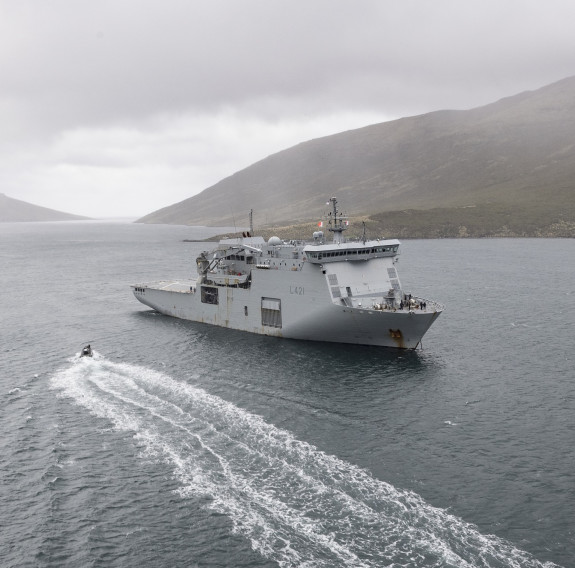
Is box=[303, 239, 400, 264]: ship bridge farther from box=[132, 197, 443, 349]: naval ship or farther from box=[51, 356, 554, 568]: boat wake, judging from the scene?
box=[51, 356, 554, 568]: boat wake

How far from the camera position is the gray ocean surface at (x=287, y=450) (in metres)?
28.4

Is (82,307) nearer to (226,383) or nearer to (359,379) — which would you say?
(226,383)

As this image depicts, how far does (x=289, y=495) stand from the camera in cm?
3266

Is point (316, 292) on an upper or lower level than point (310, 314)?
upper

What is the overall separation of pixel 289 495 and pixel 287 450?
5802mm

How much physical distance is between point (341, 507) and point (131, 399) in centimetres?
2474

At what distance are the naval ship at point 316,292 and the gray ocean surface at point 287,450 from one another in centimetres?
258

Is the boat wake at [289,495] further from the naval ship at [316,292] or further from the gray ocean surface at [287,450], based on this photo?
the naval ship at [316,292]

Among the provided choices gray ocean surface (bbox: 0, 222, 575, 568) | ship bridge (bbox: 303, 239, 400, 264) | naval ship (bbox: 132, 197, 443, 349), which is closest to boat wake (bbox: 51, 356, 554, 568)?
gray ocean surface (bbox: 0, 222, 575, 568)

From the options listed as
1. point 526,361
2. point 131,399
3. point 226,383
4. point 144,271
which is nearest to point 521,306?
point 526,361

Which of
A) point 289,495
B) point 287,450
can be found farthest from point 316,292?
point 289,495

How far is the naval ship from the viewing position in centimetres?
6172

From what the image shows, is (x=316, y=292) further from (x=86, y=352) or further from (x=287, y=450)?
(x=287, y=450)

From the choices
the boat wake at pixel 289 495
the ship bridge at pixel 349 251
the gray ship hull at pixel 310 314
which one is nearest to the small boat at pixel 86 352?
the boat wake at pixel 289 495
